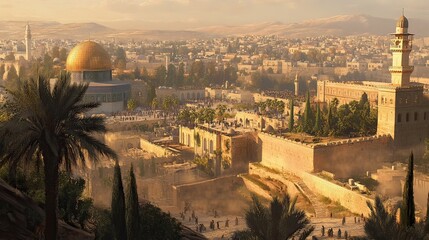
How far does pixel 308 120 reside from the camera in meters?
32.1

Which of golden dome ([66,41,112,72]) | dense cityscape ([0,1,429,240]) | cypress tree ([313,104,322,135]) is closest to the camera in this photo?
dense cityscape ([0,1,429,240])

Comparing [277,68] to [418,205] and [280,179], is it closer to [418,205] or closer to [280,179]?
[280,179]

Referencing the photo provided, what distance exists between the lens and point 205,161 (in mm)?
29578

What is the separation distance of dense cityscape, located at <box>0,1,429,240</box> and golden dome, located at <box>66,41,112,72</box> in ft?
0.36

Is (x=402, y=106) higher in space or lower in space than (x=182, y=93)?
higher

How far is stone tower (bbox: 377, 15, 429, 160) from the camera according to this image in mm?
27734

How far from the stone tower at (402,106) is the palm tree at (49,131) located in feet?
71.9

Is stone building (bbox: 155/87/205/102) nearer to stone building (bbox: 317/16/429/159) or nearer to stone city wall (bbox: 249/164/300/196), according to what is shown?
stone city wall (bbox: 249/164/300/196)

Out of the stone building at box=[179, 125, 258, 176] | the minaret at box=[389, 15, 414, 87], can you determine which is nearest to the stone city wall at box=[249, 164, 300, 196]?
the stone building at box=[179, 125, 258, 176]

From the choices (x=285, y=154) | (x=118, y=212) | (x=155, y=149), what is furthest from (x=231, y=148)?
(x=118, y=212)

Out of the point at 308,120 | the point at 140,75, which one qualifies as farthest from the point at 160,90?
the point at 308,120

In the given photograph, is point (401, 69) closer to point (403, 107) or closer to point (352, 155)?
point (403, 107)

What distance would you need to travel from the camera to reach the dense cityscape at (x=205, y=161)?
8359mm

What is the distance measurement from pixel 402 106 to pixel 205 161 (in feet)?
33.6
